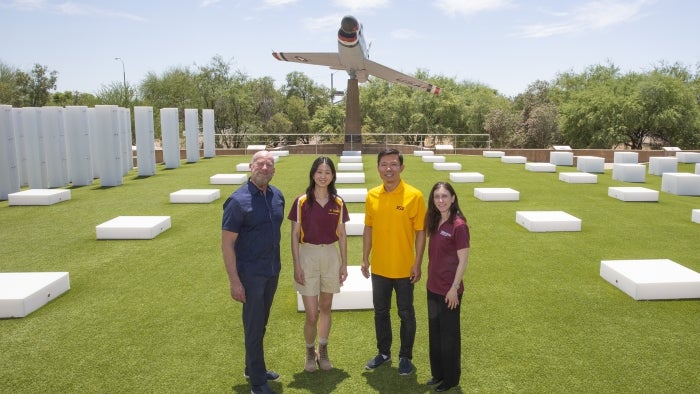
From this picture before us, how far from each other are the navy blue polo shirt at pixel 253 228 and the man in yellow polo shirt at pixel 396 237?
869 mm

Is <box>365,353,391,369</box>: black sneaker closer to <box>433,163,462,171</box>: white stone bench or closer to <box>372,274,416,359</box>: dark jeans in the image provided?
<box>372,274,416,359</box>: dark jeans

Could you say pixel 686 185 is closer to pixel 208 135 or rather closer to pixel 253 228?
pixel 253 228

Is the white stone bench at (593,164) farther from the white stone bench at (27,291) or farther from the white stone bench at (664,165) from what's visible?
the white stone bench at (27,291)

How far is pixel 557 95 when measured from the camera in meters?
55.8

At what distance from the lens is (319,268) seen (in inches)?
172

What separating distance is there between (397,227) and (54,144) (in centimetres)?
1615

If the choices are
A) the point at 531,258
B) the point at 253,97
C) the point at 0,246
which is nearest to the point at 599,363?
the point at 531,258

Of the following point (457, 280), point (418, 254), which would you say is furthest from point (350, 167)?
point (457, 280)

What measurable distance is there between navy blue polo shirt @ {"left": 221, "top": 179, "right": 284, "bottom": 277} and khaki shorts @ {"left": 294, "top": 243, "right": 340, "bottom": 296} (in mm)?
361

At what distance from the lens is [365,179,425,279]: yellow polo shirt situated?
4.28 meters

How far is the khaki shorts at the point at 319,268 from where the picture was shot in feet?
14.3

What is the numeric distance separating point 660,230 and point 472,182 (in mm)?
6977

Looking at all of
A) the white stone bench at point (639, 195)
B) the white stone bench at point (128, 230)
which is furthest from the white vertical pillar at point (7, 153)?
the white stone bench at point (639, 195)

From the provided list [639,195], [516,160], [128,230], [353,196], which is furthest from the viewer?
[516,160]
